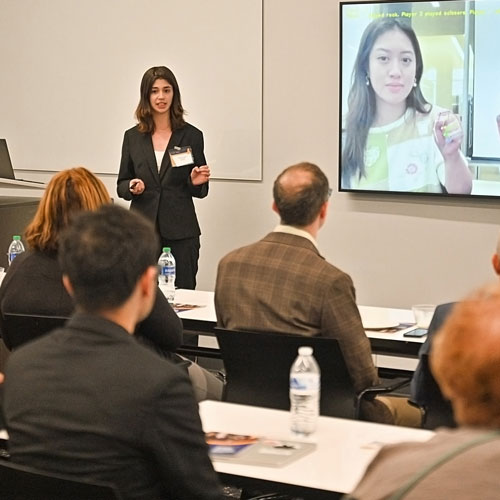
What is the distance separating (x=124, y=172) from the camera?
6.62 metres

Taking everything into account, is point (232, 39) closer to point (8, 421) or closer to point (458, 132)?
point (458, 132)

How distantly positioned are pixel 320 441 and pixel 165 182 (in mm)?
3934

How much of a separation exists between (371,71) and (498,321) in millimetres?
5385

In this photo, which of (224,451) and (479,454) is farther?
(224,451)

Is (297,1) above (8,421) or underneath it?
above

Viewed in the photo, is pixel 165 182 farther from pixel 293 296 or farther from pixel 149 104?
pixel 293 296

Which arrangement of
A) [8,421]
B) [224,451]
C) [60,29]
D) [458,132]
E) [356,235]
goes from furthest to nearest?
[60,29] → [356,235] → [458,132] → [224,451] → [8,421]

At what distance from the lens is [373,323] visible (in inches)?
174

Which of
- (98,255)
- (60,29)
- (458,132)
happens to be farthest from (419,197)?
(98,255)

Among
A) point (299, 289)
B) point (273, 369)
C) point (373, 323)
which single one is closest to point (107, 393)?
point (273, 369)

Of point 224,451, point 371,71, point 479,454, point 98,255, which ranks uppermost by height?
point 371,71

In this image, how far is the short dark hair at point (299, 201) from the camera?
372 centimetres

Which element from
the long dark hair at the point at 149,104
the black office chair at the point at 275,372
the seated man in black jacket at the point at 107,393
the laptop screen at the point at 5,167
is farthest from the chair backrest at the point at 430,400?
the laptop screen at the point at 5,167

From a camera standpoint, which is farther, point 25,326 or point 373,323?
point 373,323
